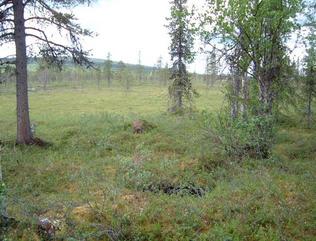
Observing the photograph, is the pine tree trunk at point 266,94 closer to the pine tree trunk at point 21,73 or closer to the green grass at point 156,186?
the green grass at point 156,186

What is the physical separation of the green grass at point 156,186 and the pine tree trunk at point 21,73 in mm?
825

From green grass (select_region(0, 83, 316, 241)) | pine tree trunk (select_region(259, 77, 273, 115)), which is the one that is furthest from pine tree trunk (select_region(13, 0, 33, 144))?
pine tree trunk (select_region(259, 77, 273, 115))

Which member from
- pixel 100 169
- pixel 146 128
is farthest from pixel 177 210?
pixel 146 128

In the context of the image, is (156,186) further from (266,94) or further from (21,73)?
(21,73)

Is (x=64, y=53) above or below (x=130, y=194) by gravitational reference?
above

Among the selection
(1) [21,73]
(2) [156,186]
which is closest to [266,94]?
(2) [156,186]

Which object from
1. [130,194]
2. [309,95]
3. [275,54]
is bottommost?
[130,194]

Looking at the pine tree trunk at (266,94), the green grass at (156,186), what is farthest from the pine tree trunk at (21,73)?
the pine tree trunk at (266,94)

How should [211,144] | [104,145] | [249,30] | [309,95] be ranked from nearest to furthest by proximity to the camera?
[249,30] < [211,144] < [104,145] < [309,95]

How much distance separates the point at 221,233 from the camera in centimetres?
846

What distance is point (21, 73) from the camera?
57.0 ft

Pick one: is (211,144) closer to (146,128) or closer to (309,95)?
(146,128)

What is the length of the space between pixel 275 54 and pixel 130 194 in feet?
28.9

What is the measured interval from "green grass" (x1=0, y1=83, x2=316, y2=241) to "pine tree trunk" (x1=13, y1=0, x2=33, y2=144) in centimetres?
83
